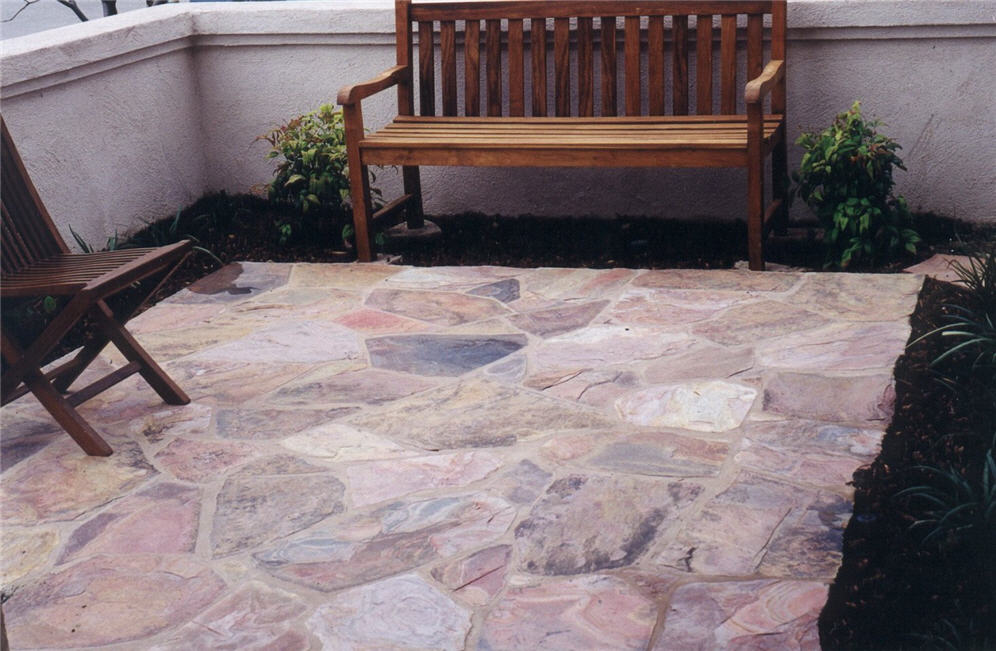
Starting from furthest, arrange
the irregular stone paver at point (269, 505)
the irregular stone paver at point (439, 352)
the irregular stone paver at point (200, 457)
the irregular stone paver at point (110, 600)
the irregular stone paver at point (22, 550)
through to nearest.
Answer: the irregular stone paver at point (439, 352) < the irregular stone paver at point (200, 457) < the irregular stone paver at point (269, 505) < the irregular stone paver at point (22, 550) < the irregular stone paver at point (110, 600)

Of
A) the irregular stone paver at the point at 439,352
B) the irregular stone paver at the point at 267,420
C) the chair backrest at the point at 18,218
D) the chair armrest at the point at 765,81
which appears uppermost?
the chair armrest at the point at 765,81

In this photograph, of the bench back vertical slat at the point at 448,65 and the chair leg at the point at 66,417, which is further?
the bench back vertical slat at the point at 448,65

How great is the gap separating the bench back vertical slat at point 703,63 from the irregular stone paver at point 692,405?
2.05 metres

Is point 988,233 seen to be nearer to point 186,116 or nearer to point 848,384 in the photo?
point 848,384

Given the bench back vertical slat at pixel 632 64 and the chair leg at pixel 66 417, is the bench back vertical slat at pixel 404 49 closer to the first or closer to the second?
the bench back vertical slat at pixel 632 64

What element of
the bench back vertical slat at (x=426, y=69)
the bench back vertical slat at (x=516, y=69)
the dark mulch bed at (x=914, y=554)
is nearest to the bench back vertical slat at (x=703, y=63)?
the bench back vertical slat at (x=516, y=69)

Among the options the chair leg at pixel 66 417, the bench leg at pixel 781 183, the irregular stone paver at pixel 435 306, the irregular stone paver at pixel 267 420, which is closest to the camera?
the chair leg at pixel 66 417

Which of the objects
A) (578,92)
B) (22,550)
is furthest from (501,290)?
(22,550)

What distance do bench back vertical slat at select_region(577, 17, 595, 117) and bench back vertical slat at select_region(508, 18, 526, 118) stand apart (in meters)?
0.29

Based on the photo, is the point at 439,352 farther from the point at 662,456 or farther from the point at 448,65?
the point at 448,65

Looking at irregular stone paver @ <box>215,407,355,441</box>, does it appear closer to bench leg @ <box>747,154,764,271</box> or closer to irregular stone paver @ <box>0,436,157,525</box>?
irregular stone paver @ <box>0,436,157,525</box>

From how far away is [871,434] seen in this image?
337cm

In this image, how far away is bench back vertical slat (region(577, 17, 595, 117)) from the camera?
18.1ft

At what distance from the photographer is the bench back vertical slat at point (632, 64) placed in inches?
213
